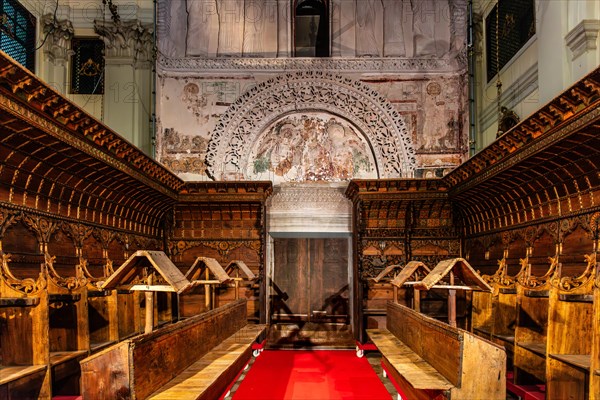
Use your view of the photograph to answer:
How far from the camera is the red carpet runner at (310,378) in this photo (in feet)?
23.4

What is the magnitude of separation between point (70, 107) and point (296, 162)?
6391mm

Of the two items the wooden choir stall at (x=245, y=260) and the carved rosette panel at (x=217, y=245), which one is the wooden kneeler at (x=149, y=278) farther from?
the carved rosette panel at (x=217, y=245)

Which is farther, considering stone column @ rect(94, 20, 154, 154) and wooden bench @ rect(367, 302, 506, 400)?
stone column @ rect(94, 20, 154, 154)

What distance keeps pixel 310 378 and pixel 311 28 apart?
7651 mm

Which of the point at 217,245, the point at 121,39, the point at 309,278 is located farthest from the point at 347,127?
the point at 121,39

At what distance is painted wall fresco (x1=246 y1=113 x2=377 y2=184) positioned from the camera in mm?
11430

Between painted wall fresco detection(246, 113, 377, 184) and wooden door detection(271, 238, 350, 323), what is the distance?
1.46m

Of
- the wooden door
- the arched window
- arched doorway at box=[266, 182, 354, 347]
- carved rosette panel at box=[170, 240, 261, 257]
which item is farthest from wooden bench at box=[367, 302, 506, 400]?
the arched window

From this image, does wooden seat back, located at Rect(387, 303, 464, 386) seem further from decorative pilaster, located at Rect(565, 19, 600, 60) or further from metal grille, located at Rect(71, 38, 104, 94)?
metal grille, located at Rect(71, 38, 104, 94)

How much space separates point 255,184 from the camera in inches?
402

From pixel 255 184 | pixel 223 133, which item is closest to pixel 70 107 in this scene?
pixel 255 184

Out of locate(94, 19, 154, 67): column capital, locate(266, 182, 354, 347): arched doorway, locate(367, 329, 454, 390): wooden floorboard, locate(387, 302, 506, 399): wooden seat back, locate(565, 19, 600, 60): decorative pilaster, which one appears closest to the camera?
locate(387, 302, 506, 399): wooden seat back

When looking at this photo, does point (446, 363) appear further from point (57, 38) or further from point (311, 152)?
point (57, 38)

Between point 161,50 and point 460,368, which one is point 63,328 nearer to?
point 460,368
